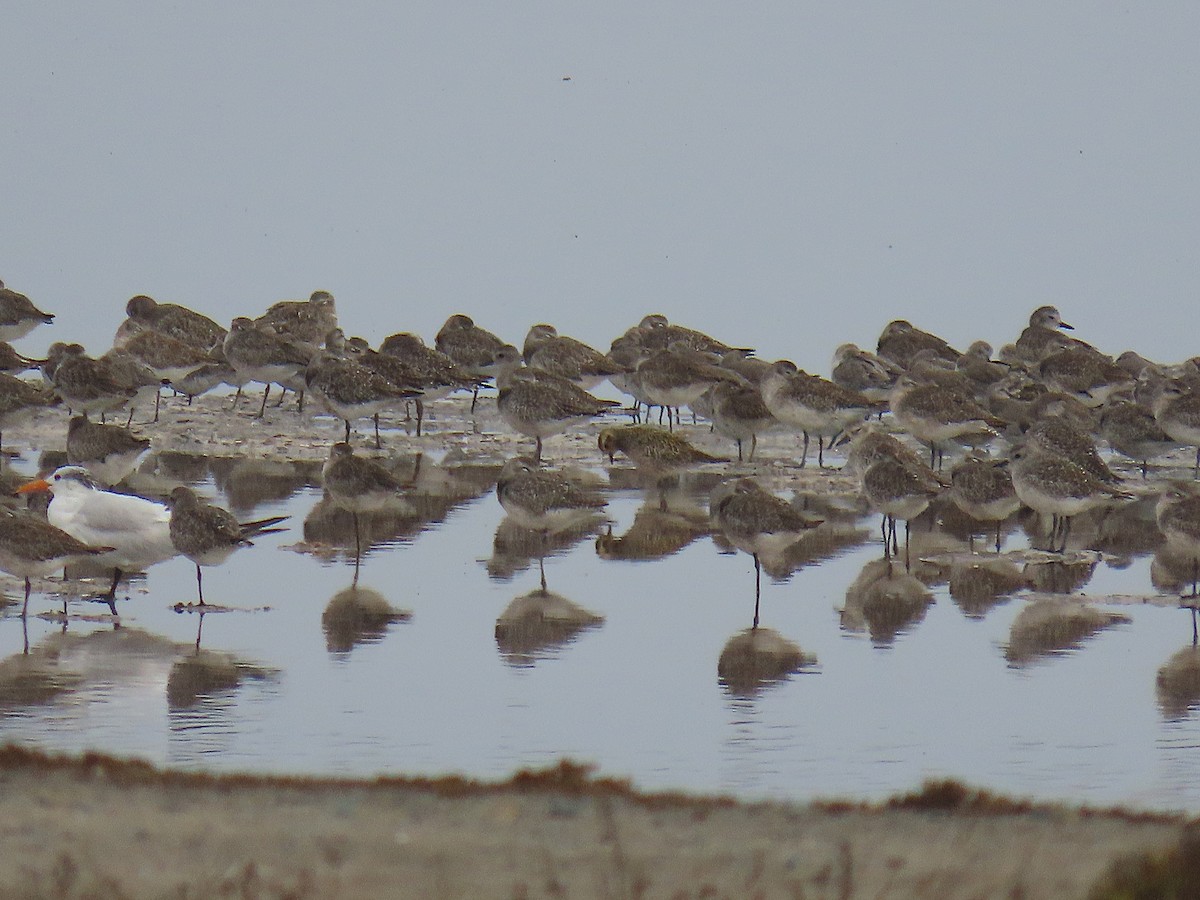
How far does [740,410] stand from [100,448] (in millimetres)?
7511

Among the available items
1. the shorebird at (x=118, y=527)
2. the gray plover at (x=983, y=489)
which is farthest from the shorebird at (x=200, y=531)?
the gray plover at (x=983, y=489)

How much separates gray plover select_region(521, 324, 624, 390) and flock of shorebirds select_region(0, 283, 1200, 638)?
0.11 feet

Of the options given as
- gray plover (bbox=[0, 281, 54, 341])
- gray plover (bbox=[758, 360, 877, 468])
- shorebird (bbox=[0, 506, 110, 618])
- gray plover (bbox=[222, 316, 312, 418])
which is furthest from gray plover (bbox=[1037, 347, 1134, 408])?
shorebird (bbox=[0, 506, 110, 618])

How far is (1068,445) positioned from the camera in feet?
67.5

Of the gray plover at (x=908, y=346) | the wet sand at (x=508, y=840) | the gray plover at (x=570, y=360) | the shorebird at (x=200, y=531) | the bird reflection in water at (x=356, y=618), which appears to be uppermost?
the gray plover at (x=908, y=346)

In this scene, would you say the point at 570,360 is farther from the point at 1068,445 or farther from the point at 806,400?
the point at 1068,445

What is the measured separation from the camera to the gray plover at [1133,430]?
23.8m

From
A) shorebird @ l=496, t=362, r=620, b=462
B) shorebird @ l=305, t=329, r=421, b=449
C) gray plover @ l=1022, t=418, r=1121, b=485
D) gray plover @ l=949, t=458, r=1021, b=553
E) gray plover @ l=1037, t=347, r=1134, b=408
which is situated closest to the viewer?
gray plover @ l=949, t=458, r=1021, b=553

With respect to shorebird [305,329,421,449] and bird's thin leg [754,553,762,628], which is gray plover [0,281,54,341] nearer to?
shorebird [305,329,421,449]

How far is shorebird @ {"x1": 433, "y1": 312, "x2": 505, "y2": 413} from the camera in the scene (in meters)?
28.0

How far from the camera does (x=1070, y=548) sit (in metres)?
19.5

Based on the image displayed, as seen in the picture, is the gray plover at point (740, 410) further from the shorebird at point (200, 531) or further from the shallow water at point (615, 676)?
the shorebird at point (200, 531)

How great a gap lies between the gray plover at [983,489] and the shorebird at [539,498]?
3464 millimetres

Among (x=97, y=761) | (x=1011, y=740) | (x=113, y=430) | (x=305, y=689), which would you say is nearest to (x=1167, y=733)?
(x=1011, y=740)
